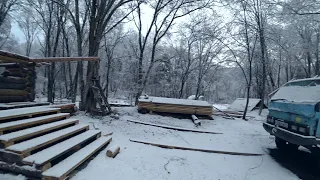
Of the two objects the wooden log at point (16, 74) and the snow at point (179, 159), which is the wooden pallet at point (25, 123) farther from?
the wooden log at point (16, 74)

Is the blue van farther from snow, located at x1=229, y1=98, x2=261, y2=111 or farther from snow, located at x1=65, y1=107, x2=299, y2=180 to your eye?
snow, located at x1=229, y1=98, x2=261, y2=111

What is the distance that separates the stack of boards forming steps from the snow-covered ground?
30 centimetres

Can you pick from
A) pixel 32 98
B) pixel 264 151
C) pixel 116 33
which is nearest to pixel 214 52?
pixel 116 33

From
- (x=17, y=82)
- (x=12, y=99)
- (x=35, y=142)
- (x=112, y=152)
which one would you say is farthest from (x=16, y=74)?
(x=112, y=152)

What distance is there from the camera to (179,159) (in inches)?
199

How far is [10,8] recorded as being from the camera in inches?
630

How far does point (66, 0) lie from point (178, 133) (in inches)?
606

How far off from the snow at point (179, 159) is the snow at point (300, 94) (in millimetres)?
1850

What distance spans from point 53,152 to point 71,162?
0.36m

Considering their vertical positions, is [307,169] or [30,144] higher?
[30,144]

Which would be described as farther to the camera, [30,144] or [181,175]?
[181,175]

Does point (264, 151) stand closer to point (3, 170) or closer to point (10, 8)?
point (3, 170)

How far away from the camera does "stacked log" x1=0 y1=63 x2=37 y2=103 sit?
18.8 ft

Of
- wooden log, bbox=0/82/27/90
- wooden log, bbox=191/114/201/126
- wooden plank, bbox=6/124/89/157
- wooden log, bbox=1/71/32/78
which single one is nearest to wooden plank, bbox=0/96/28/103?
wooden log, bbox=0/82/27/90
